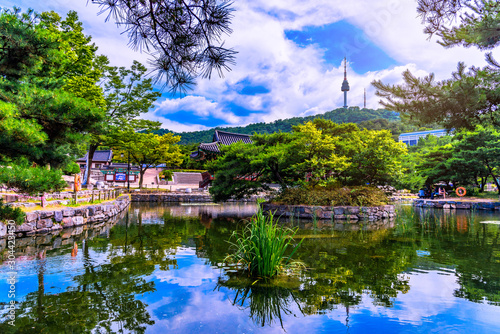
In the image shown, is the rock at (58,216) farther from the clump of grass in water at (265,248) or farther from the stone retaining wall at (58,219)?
the clump of grass in water at (265,248)

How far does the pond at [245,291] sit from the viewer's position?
9.61ft

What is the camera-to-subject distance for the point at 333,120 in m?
63.1

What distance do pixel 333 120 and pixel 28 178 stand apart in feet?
210

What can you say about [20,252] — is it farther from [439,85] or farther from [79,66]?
[79,66]

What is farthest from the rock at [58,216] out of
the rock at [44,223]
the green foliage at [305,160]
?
the green foliage at [305,160]

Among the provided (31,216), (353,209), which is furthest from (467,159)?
(31,216)

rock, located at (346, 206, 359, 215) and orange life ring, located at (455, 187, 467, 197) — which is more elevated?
orange life ring, located at (455, 187, 467, 197)

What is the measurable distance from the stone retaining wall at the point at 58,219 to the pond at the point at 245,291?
923mm

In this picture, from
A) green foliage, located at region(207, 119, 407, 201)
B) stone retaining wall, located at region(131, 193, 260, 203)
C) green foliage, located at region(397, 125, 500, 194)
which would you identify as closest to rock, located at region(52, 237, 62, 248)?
green foliage, located at region(207, 119, 407, 201)

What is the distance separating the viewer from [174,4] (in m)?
3.23

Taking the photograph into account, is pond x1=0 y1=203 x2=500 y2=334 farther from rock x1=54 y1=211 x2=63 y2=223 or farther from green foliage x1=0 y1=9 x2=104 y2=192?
rock x1=54 y1=211 x2=63 y2=223

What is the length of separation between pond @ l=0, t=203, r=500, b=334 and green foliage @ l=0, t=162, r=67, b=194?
1375 millimetres

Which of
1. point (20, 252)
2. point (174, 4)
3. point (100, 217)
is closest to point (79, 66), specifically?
point (100, 217)

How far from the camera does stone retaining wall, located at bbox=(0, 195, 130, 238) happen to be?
24.6 ft
